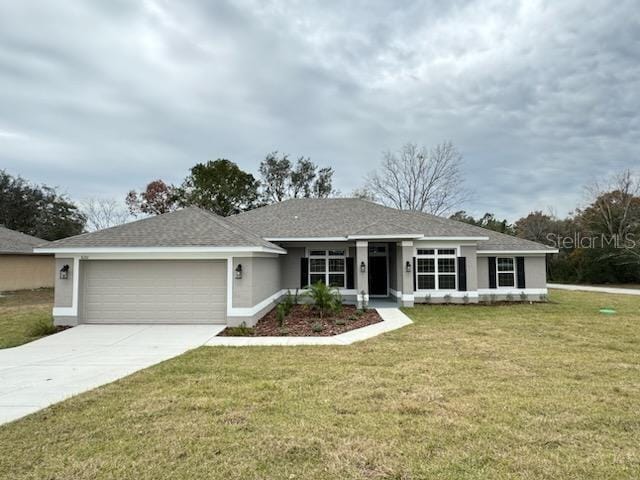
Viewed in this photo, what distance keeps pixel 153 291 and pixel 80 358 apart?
12.2 feet

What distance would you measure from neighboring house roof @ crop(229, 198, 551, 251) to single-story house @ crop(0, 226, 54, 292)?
1478cm

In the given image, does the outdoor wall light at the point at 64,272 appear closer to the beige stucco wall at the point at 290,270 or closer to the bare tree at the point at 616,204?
the beige stucco wall at the point at 290,270

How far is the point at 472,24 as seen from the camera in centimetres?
1220

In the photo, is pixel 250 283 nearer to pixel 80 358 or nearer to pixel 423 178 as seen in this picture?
pixel 80 358

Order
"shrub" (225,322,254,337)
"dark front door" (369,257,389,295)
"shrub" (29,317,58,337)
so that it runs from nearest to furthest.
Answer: "shrub" (225,322,254,337)
"shrub" (29,317,58,337)
"dark front door" (369,257,389,295)

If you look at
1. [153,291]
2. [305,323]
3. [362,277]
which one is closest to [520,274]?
[362,277]

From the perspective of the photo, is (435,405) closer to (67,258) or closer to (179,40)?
(67,258)

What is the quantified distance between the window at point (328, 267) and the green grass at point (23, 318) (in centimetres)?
953

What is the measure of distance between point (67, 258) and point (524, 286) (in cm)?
1775

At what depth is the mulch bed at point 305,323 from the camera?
9.30m

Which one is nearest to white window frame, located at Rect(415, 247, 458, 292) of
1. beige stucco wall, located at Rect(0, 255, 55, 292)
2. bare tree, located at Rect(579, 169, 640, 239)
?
bare tree, located at Rect(579, 169, 640, 239)

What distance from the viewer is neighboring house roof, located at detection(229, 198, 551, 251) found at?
1462cm

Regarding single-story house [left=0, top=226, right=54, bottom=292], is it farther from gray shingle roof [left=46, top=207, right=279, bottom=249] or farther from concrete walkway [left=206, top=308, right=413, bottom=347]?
concrete walkway [left=206, top=308, right=413, bottom=347]

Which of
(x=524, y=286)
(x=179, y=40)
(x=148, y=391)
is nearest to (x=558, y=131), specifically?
(x=524, y=286)
